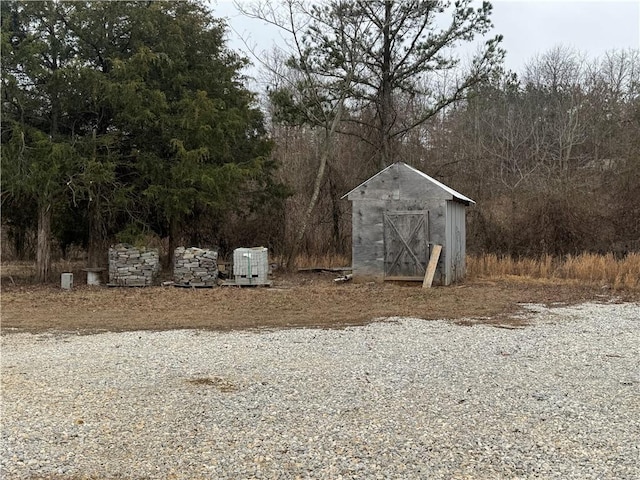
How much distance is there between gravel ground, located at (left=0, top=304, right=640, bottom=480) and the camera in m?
4.35

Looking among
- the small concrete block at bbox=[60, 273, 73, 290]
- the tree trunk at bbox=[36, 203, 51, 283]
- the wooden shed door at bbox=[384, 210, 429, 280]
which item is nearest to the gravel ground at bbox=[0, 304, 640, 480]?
the small concrete block at bbox=[60, 273, 73, 290]

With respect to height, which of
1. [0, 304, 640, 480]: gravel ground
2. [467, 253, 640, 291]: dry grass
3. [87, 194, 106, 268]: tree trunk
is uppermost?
[87, 194, 106, 268]: tree trunk

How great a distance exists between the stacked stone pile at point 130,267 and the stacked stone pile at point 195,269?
2.94ft

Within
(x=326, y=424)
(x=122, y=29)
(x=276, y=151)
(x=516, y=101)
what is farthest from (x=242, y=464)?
(x=516, y=101)

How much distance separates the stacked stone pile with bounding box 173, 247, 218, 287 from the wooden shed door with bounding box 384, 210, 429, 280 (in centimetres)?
505

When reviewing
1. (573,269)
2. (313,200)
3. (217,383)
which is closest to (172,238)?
(313,200)

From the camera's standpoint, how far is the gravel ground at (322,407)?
4.35 m

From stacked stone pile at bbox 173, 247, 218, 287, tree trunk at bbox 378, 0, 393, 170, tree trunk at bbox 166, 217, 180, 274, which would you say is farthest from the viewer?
tree trunk at bbox 378, 0, 393, 170

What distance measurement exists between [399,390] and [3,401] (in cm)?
396

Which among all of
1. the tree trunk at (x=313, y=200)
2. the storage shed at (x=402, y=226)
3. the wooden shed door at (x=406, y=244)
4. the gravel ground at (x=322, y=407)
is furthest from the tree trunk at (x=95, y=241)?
the gravel ground at (x=322, y=407)

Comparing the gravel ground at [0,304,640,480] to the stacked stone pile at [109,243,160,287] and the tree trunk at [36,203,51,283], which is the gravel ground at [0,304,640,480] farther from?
the tree trunk at [36,203,51,283]

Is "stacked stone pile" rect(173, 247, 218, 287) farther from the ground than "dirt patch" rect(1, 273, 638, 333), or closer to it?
farther from the ground

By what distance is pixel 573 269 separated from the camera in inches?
688

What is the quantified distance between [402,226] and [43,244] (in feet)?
34.5
